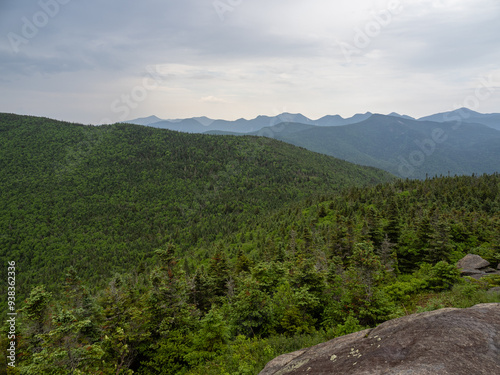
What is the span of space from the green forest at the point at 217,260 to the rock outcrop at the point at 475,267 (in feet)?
8.47

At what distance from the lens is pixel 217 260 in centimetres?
3119

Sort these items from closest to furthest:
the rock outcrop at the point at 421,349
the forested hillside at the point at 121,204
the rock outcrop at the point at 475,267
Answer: the rock outcrop at the point at 421,349 < the rock outcrop at the point at 475,267 < the forested hillside at the point at 121,204

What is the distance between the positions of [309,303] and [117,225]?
140545 mm

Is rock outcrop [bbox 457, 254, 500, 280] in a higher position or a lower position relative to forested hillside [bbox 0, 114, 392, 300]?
higher

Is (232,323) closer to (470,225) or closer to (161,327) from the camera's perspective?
(161,327)

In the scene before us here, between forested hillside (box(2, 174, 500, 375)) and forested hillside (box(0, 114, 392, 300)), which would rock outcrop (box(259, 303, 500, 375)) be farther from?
forested hillside (box(0, 114, 392, 300))

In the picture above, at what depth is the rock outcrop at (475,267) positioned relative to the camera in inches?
773

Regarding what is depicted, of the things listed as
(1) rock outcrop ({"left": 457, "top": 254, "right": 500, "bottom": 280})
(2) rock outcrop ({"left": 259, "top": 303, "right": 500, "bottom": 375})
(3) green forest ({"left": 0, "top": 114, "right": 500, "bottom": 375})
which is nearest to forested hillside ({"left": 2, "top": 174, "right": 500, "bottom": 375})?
(3) green forest ({"left": 0, "top": 114, "right": 500, "bottom": 375})

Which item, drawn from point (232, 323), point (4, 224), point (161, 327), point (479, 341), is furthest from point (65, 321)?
point (4, 224)

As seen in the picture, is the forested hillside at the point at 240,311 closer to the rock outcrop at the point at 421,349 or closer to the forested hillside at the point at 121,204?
the rock outcrop at the point at 421,349

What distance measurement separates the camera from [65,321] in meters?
13.2

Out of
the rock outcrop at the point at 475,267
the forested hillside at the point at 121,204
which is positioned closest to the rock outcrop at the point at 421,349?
the rock outcrop at the point at 475,267

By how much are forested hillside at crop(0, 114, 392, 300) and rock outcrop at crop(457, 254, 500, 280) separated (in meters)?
80.8

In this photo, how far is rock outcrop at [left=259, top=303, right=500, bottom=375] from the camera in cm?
546
